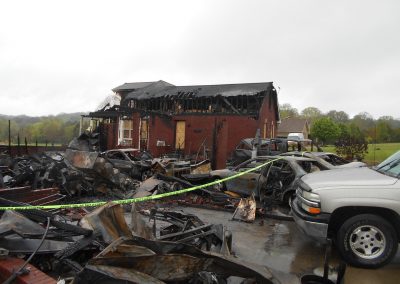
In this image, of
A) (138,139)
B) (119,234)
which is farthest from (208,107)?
(119,234)

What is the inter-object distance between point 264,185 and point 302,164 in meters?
1.12

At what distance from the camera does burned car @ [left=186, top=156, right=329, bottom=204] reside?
8.69m

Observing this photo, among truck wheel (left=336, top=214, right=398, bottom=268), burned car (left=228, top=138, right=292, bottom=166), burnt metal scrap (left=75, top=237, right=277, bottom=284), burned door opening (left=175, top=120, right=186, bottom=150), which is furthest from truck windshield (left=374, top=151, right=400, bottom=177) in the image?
burned door opening (left=175, top=120, right=186, bottom=150)

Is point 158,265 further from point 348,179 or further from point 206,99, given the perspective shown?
point 206,99

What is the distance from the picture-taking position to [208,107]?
24.8m

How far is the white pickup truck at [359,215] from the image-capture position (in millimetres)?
4902

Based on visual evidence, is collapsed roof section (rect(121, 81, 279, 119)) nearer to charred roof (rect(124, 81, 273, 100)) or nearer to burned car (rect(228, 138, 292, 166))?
charred roof (rect(124, 81, 273, 100))

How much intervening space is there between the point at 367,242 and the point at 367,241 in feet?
0.05

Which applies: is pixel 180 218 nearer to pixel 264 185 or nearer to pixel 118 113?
pixel 264 185

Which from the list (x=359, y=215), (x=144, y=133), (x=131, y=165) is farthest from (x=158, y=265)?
(x=144, y=133)

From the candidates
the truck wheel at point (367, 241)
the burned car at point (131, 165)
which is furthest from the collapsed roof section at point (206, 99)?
the truck wheel at point (367, 241)

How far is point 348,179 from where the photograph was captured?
17.2 feet

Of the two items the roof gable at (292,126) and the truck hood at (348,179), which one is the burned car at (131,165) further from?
the roof gable at (292,126)

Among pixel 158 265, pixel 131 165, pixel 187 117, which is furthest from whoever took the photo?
pixel 187 117
